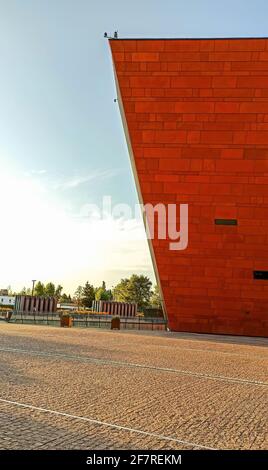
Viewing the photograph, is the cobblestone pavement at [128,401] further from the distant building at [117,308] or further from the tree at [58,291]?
the tree at [58,291]

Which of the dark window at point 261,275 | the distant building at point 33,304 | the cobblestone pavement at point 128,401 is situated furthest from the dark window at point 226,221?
the distant building at point 33,304

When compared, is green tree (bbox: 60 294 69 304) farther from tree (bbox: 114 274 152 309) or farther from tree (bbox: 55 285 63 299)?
tree (bbox: 114 274 152 309)

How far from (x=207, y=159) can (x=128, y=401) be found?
12.7 metres

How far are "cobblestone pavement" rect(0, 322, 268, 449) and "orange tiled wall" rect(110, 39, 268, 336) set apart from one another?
27.4 feet

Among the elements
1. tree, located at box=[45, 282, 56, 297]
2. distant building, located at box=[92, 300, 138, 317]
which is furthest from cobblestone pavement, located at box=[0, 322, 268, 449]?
tree, located at box=[45, 282, 56, 297]

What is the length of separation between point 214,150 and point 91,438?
1411cm

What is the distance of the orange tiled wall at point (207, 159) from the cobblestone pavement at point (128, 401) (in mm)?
8346

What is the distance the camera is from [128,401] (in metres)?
5.64

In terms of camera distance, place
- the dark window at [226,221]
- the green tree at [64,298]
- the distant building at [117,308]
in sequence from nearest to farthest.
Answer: the dark window at [226,221], the distant building at [117,308], the green tree at [64,298]

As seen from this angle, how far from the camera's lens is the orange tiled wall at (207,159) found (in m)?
15.9

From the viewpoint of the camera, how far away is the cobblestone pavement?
4137mm

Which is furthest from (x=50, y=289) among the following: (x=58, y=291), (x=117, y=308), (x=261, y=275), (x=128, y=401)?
(x=128, y=401)

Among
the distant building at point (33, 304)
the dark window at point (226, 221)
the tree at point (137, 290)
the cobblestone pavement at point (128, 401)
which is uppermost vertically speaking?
the tree at point (137, 290)

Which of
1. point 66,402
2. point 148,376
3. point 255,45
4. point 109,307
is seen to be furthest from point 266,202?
point 109,307
